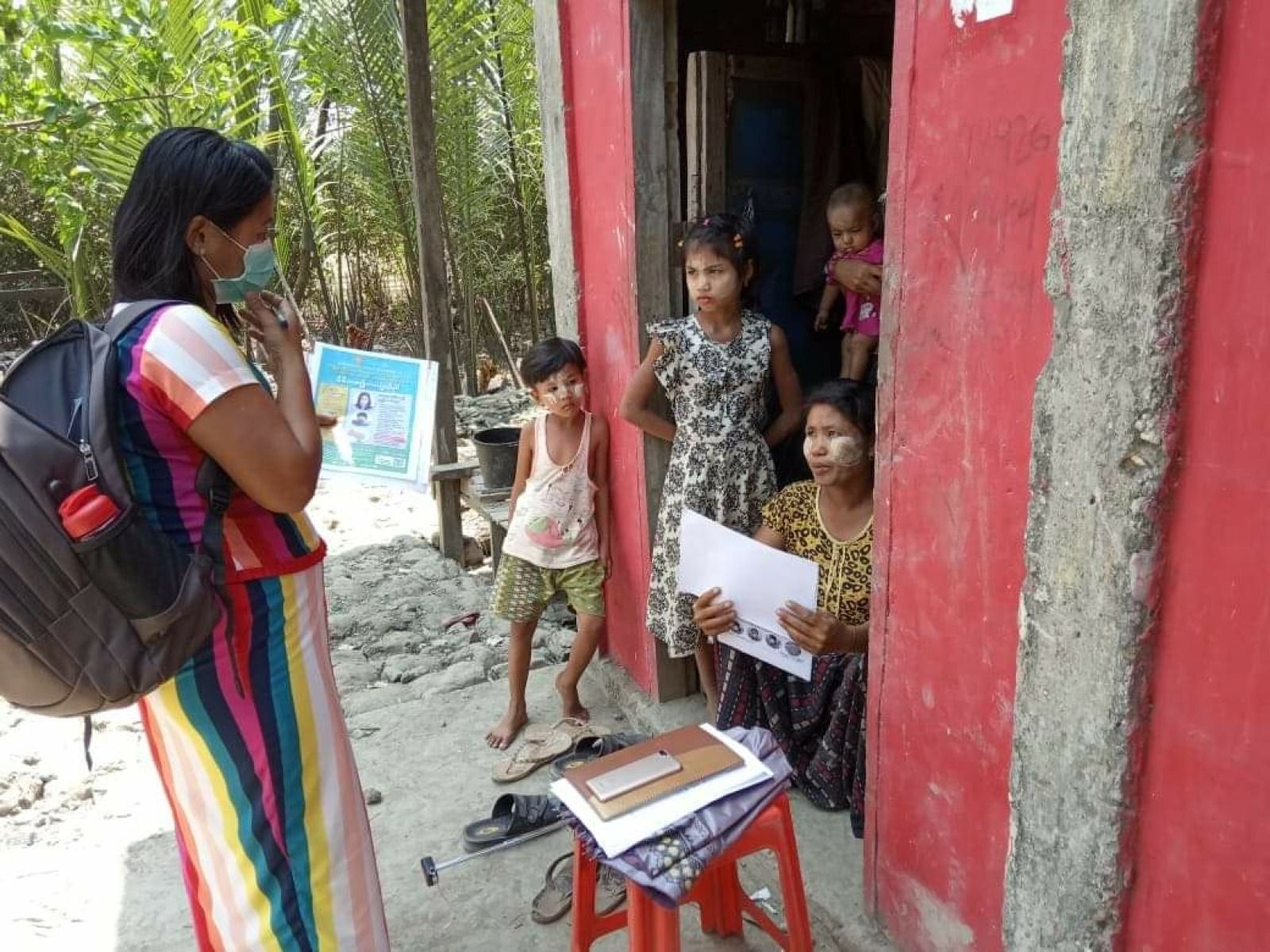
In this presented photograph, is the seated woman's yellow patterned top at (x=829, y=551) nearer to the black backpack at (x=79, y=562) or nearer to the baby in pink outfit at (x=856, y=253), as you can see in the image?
the baby in pink outfit at (x=856, y=253)

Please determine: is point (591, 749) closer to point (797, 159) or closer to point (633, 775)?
point (633, 775)

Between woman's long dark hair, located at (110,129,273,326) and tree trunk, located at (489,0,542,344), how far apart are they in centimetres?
544

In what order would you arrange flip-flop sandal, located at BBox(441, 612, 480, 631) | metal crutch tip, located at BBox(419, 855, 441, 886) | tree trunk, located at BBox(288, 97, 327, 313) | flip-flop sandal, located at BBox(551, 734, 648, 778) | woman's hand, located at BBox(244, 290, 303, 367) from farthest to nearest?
1. tree trunk, located at BBox(288, 97, 327, 313)
2. flip-flop sandal, located at BBox(441, 612, 480, 631)
3. flip-flop sandal, located at BBox(551, 734, 648, 778)
4. metal crutch tip, located at BBox(419, 855, 441, 886)
5. woman's hand, located at BBox(244, 290, 303, 367)

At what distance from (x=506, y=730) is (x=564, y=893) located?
0.94 meters

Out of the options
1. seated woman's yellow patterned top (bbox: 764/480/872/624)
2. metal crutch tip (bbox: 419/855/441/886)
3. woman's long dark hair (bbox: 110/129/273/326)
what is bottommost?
→ metal crutch tip (bbox: 419/855/441/886)

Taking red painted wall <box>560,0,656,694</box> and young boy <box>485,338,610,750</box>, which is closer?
red painted wall <box>560,0,656,694</box>

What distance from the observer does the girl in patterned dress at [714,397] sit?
9.00ft

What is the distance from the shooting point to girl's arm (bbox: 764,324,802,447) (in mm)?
2885

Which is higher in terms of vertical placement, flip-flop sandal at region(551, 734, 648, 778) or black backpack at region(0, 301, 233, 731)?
black backpack at region(0, 301, 233, 731)

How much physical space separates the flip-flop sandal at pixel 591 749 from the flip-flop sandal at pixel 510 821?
17 cm

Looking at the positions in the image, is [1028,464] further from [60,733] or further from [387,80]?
[387,80]

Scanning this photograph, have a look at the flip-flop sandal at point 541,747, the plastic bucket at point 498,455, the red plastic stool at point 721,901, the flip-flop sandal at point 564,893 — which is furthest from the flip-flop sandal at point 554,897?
the plastic bucket at point 498,455

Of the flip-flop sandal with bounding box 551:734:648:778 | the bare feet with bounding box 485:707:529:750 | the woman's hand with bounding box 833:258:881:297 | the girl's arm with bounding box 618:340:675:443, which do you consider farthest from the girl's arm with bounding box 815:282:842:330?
the bare feet with bounding box 485:707:529:750

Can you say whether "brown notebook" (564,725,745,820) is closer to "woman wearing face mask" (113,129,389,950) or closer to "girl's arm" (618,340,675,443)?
"woman wearing face mask" (113,129,389,950)
